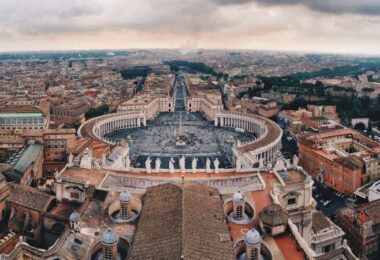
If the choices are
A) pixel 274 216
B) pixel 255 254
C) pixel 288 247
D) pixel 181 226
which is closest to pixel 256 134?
pixel 274 216

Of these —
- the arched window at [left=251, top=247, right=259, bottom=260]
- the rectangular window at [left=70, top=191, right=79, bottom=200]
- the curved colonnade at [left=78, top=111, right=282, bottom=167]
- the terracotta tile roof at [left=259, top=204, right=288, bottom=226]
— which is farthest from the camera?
the curved colonnade at [left=78, top=111, right=282, bottom=167]

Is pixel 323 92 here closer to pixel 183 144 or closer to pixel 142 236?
pixel 183 144

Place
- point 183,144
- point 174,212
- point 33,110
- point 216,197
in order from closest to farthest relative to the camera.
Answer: point 174,212 → point 216,197 → point 33,110 → point 183,144

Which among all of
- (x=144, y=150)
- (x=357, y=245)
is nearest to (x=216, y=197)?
(x=357, y=245)

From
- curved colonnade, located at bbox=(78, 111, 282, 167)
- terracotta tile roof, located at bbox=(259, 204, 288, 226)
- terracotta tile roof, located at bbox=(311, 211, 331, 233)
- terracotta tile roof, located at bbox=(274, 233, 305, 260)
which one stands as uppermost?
terracotta tile roof, located at bbox=(259, 204, 288, 226)

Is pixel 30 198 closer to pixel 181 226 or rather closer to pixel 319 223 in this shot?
pixel 181 226

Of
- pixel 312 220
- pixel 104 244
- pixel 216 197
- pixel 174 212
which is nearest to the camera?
pixel 104 244

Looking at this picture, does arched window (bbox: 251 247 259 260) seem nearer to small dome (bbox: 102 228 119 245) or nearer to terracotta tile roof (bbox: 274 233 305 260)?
terracotta tile roof (bbox: 274 233 305 260)

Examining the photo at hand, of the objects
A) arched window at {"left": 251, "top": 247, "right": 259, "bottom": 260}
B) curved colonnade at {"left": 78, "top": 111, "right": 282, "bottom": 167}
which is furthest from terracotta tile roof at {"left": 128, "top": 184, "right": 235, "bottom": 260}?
curved colonnade at {"left": 78, "top": 111, "right": 282, "bottom": 167}

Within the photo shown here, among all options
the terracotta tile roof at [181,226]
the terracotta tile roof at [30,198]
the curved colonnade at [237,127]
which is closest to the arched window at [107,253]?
the terracotta tile roof at [181,226]
